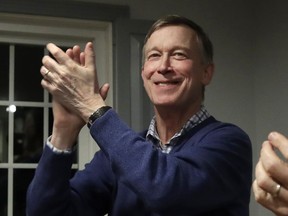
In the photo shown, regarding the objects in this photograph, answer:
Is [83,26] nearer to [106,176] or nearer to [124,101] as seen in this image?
[124,101]

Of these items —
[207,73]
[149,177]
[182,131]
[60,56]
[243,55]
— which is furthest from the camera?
[243,55]

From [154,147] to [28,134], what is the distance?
1469 millimetres

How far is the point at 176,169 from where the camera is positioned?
1146mm

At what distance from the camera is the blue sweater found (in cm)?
112

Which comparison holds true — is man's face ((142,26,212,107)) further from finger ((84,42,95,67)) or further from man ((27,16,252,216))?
finger ((84,42,95,67))

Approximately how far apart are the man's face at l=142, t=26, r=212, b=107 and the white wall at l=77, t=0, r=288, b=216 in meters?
1.24

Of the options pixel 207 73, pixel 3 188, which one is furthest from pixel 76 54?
pixel 3 188

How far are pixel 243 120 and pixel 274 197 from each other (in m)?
2.08

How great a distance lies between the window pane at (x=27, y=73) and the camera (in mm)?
2592

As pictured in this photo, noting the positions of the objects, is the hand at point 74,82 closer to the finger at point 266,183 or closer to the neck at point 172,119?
the neck at point 172,119

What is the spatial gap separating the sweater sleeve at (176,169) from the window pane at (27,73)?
1.47 m

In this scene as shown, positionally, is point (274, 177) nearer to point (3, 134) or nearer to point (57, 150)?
point (57, 150)

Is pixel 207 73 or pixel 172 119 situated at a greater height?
pixel 207 73

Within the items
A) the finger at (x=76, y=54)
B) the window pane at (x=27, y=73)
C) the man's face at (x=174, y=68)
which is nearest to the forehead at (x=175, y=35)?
the man's face at (x=174, y=68)
